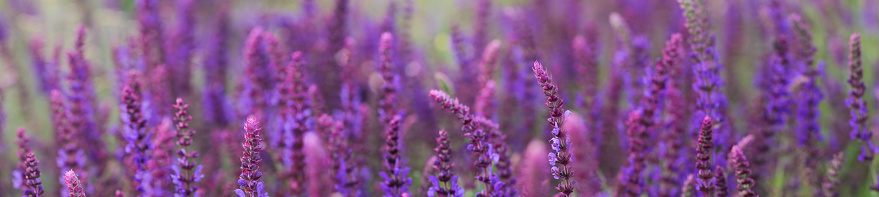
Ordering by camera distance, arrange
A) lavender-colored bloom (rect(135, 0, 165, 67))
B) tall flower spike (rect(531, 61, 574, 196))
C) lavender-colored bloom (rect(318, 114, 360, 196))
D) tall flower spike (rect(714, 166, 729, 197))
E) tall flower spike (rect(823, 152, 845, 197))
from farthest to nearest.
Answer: lavender-colored bloom (rect(135, 0, 165, 67)), tall flower spike (rect(823, 152, 845, 197)), lavender-colored bloom (rect(318, 114, 360, 196)), tall flower spike (rect(714, 166, 729, 197)), tall flower spike (rect(531, 61, 574, 196))

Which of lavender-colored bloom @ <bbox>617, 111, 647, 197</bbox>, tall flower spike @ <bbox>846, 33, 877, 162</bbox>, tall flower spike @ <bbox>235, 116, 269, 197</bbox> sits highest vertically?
tall flower spike @ <bbox>846, 33, 877, 162</bbox>

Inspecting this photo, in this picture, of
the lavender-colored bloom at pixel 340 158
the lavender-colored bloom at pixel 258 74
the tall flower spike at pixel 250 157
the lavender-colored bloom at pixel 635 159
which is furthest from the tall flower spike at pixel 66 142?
the lavender-colored bloom at pixel 635 159

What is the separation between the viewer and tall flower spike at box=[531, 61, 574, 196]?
4.51 feet

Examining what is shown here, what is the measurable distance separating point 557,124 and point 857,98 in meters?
1.07

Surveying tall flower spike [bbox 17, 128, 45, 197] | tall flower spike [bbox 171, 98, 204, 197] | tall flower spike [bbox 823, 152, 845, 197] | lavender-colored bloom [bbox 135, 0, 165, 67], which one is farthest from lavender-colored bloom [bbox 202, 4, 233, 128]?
tall flower spike [bbox 823, 152, 845, 197]

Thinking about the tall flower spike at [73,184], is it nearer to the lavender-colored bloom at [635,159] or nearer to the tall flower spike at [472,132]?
the tall flower spike at [472,132]

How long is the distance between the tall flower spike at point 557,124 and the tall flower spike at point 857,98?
2.84ft

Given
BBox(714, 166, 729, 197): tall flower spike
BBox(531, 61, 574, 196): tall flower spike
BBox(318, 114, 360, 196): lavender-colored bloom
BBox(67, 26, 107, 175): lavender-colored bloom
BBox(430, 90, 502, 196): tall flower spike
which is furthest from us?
BBox(67, 26, 107, 175): lavender-colored bloom

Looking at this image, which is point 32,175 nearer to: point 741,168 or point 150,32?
point 741,168


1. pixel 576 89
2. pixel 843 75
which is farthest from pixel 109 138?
pixel 843 75

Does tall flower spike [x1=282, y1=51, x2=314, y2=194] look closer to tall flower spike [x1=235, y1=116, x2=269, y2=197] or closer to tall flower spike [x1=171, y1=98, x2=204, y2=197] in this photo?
tall flower spike [x1=171, y1=98, x2=204, y2=197]

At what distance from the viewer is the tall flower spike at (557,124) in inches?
54.2

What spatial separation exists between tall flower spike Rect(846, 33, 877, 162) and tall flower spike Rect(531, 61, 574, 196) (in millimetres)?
864

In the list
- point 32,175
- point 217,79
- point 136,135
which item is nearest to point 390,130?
point 136,135
